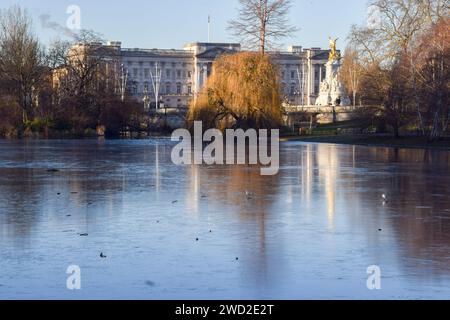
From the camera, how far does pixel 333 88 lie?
111250 millimetres

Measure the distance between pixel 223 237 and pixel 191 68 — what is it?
180m

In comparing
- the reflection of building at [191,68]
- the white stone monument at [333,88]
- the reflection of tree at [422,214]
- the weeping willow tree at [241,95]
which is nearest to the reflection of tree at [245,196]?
the reflection of tree at [422,214]

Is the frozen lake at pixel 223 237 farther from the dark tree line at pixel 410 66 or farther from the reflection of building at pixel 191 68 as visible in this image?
the reflection of building at pixel 191 68

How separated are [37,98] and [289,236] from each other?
227 feet

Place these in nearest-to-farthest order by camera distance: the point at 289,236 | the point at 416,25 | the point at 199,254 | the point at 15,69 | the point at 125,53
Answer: the point at 199,254 < the point at 289,236 < the point at 416,25 < the point at 15,69 < the point at 125,53

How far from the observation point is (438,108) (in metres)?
50.6

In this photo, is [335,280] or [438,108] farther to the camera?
[438,108]

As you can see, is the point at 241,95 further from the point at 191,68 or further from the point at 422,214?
the point at 191,68

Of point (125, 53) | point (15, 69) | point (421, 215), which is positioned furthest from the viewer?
point (125, 53)

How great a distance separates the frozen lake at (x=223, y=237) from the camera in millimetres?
9602

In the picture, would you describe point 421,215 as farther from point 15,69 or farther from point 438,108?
point 15,69

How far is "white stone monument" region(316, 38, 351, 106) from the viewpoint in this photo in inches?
4331

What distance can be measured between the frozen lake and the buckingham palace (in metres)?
158

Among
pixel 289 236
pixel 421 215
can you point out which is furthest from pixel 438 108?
pixel 289 236
